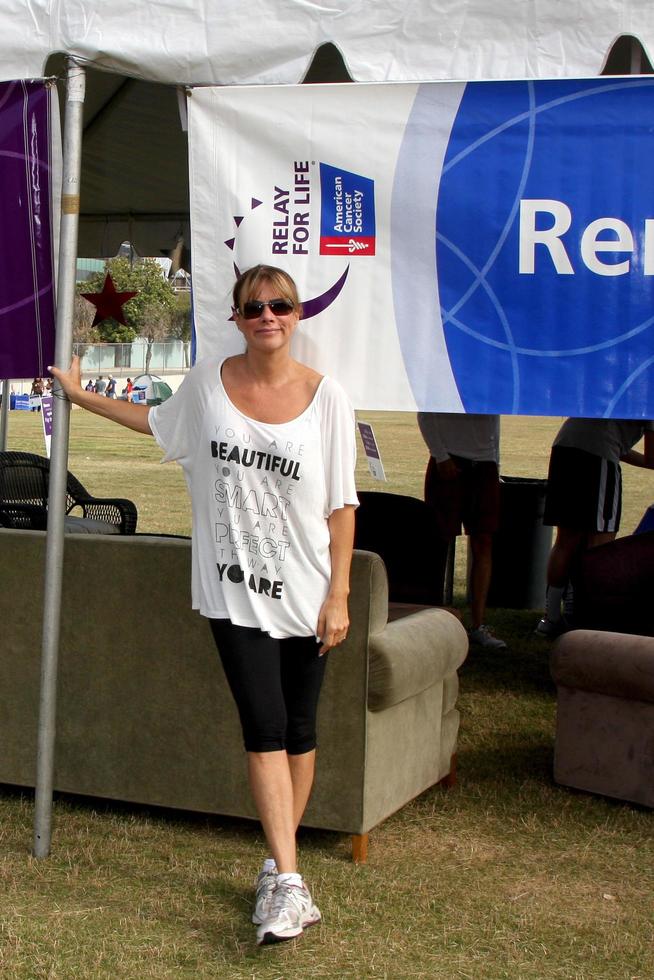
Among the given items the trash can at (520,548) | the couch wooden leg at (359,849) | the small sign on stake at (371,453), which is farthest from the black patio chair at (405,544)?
the trash can at (520,548)

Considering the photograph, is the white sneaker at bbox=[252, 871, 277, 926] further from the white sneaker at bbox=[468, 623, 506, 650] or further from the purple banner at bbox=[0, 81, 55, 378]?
the white sneaker at bbox=[468, 623, 506, 650]

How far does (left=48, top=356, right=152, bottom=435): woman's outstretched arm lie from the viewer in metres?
4.03

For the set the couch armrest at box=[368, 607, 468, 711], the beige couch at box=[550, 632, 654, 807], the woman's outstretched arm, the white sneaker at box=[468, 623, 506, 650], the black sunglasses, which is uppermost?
the black sunglasses

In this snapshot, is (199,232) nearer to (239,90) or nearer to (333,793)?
(239,90)

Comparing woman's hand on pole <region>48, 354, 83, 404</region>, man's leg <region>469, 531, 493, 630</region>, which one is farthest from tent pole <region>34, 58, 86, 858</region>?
man's leg <region>469, 531, 493, 630</region>

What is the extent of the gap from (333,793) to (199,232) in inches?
78.8

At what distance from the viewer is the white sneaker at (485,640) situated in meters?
7.88

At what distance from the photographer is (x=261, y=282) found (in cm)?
376

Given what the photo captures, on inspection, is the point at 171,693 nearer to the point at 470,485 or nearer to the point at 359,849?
the point at 359,849

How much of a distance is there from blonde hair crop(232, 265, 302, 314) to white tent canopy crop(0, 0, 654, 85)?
78 centimetres

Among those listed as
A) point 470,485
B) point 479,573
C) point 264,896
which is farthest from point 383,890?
point 470,485

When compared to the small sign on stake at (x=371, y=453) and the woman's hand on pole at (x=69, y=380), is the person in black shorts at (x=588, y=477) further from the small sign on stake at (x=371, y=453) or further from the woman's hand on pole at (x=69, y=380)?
the woman's hand on pole at (x=69, y=380)

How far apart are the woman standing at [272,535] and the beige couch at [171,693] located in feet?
1.78

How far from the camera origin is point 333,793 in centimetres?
438
